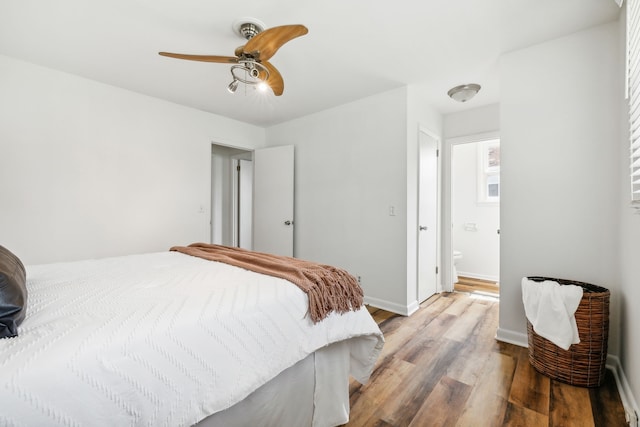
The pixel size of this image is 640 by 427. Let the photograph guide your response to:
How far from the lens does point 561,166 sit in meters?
2.12

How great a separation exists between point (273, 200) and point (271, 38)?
8.63 ft

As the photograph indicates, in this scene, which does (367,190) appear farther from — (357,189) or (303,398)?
(303,398)

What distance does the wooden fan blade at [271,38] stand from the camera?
62.6 inches

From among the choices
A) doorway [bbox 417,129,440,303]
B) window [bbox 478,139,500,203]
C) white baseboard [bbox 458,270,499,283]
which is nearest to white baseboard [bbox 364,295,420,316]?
doorway [bbox 417,129,440,303]

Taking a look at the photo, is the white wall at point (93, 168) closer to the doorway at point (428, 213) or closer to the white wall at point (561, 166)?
the doorway at point (428, 213)

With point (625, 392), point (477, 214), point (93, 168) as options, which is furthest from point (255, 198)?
point (625, 392)

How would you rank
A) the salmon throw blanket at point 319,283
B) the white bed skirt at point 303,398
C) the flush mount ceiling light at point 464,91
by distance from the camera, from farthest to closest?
1. the flush mount ceiling light at point 464,91
2. the salmon throw blanket at point 319,283
3. the white bed skirt at point 303,398

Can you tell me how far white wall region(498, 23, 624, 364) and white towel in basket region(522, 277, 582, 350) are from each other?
381 millimetres

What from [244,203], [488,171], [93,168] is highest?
[488,171]

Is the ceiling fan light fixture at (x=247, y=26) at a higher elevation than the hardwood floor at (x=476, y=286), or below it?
higher

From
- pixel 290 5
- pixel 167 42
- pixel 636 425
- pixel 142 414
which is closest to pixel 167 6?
pixel 167 42

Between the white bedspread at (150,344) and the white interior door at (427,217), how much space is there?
76.2 inches

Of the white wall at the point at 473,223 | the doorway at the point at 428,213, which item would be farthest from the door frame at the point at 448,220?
the white wall at the point at 473,223

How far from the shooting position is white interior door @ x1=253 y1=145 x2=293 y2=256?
13.1 feet
